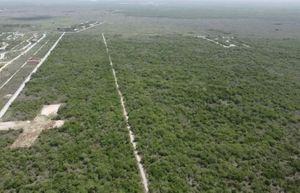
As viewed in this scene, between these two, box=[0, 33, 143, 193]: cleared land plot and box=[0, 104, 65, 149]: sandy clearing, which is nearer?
box=[0, 33, 143, 193]: cleared land plot

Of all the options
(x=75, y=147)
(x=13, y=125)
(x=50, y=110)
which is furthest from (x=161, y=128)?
(x=13, y=125)

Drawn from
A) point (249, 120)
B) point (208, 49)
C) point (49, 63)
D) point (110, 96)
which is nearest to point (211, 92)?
point (249, 120)

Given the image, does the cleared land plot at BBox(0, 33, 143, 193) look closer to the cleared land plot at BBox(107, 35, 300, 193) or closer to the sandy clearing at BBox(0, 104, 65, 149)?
the sandy clearing at BBox(0, 104, 65, 149)

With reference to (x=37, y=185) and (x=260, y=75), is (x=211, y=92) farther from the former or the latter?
(x=37, y=185)

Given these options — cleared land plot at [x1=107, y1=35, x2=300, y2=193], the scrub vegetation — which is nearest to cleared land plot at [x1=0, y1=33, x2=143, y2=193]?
the scrub vegetation

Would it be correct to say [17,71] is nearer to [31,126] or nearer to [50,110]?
[50,110]

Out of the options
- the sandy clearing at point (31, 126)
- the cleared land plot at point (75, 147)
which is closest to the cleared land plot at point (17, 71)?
the cleared land plot at point (75, 147)

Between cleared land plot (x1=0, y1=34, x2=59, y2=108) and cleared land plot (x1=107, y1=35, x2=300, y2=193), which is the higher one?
cleared land plot (x1=107, y1=35, x2=300, y2=193)
